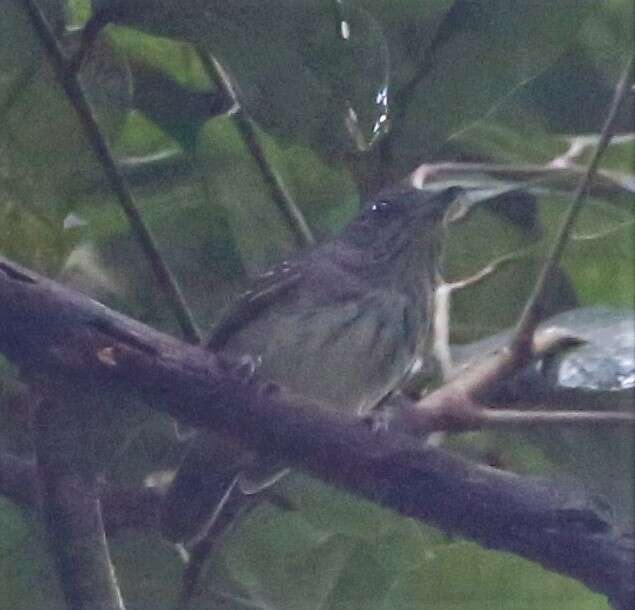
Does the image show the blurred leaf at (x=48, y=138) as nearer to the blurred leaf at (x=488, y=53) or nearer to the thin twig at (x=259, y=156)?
the thin twig at (x=259, y=156)

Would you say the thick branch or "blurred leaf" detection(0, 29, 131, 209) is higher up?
"blurred leaf" detection(0, 29, 131, 209)

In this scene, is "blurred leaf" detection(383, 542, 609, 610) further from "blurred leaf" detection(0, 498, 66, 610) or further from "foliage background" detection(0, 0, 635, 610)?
"blurred leaf" detection(0, 498, 66, 610)

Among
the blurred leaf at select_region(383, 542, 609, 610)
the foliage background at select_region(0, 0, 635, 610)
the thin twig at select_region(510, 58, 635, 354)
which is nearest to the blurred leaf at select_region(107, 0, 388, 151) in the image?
the foliage background at select_region(0, 0, 635, 610)

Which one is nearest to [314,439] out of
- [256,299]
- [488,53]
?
[256,299]

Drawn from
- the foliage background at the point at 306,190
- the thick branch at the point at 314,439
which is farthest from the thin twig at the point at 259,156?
the thick branch at the point at 314,439

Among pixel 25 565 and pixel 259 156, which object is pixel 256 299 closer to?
pixel 259 156

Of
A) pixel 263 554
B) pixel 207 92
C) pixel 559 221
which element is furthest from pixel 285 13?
pixel 263 554

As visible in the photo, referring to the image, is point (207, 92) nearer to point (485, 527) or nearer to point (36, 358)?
point (36, 358)

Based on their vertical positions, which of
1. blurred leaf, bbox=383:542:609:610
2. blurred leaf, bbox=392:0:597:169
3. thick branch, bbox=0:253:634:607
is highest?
blurred leaf, bbox=392:0:597:169
